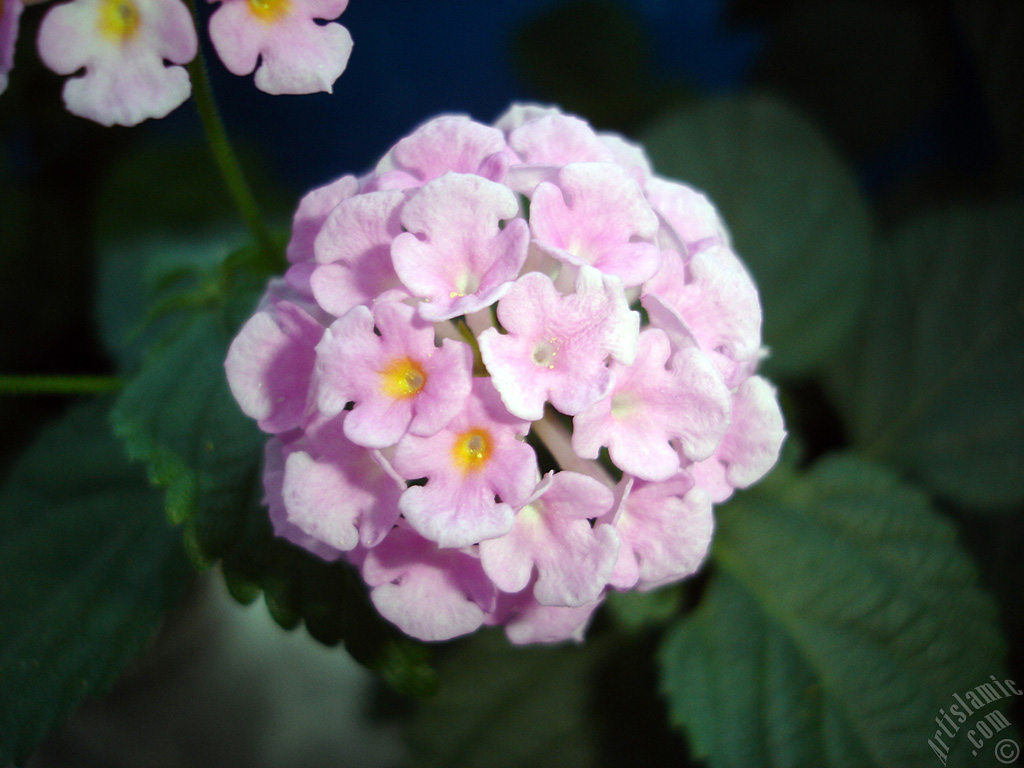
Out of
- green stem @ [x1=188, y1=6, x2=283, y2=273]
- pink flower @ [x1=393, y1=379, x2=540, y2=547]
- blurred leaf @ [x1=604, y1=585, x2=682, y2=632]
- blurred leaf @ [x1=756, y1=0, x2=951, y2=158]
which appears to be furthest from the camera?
blurred leaf @ [x1=756, y1=0, x2=951, y2=158]

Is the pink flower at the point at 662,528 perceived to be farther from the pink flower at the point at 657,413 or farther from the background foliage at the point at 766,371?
the background foliage at the point at 766,371

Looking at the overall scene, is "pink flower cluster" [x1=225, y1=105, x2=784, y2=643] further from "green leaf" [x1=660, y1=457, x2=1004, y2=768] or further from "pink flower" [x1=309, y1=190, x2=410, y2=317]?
"green leaf" [x1=660, y1=457, x2=1004, y2=768]

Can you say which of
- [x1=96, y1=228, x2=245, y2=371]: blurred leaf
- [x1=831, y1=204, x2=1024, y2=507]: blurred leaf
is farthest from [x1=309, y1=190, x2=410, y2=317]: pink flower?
[x1=831, y1=204, x2=1024, y2=507]: blurred leaf

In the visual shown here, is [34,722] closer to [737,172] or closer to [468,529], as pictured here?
[468,529]

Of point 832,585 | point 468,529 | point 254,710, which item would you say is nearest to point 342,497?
point 468,529

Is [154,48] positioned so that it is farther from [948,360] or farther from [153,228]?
[948,360]

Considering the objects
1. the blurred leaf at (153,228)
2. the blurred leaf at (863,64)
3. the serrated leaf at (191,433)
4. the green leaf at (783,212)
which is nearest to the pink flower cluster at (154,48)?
the serrated leaf at (191,433)
